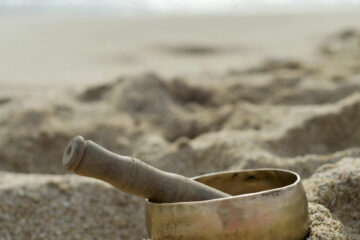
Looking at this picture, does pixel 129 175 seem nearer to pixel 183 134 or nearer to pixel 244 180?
pixel 244 180

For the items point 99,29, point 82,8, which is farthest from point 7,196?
point 82,8

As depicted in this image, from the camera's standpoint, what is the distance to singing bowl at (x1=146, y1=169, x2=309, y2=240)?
216 cm

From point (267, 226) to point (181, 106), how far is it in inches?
127

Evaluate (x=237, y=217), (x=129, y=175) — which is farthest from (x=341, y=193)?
(x=129, y=175)

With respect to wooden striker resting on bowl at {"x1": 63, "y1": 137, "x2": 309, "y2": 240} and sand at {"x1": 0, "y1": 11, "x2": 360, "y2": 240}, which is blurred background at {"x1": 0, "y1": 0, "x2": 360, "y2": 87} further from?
wooden striker resting on bowl at {"x1": 63, "y1": 137, "x2": 309, "y2": 240}

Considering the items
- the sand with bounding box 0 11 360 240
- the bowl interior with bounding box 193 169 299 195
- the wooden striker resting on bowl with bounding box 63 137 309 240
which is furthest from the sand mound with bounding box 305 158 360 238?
the wooden striker resting on bowl with bounding box 63 137 309 240

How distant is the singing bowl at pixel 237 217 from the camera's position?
2156 mm

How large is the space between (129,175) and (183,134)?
103 inches

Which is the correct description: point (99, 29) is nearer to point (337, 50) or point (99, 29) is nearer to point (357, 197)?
point (337, 50)

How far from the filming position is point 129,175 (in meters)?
2.24

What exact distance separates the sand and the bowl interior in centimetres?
23

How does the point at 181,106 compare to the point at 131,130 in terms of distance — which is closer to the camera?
the point at 131,130

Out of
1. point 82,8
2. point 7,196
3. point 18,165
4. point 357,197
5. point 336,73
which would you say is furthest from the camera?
point 82,8

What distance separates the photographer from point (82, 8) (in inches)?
618
